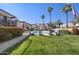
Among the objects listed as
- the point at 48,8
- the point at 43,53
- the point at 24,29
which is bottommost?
the point at 43,53

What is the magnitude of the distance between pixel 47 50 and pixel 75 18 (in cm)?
82

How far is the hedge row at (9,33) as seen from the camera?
5.66 meters

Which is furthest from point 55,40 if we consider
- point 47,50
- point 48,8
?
point 48,8

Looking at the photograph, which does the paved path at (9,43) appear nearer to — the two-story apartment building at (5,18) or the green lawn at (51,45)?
the green lawn at (51,45)

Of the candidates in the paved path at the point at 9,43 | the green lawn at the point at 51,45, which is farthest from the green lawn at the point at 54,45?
the paved path at the point at 9,43

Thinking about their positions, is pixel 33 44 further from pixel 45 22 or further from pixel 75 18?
pixel 75 18

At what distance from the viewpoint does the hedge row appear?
5656 millimetres

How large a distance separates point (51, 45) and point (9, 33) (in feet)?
2.75

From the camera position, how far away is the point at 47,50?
5.66 meters

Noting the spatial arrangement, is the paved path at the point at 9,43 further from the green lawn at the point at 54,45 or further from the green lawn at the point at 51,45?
the green lawn at the point at 54,45

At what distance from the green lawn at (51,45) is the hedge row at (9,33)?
0.73 ft

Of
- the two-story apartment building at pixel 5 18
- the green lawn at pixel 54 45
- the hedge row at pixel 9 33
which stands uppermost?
the two-story apartment building at pixel 5 18

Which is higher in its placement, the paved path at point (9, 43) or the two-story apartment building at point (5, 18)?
the two-story apartment building at point (5, 18)

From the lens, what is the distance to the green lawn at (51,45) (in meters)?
5.64
